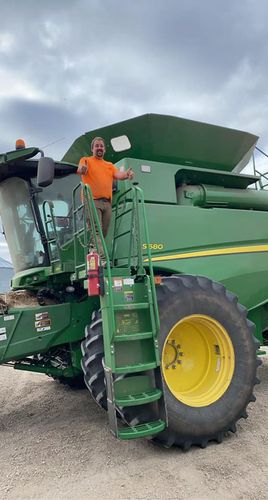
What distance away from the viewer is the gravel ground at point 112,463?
2650 millimetres

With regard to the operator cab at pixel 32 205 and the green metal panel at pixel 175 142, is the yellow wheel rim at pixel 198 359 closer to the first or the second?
the operator cab at pixel 32 205

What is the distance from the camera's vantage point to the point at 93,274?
3129mm

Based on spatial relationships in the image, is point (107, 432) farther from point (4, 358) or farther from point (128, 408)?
point (4, 358)

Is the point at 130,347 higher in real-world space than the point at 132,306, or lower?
lower

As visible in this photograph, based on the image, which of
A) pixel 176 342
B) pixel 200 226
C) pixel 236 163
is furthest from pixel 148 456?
pixel 236 163

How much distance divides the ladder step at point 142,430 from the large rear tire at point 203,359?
0.17m

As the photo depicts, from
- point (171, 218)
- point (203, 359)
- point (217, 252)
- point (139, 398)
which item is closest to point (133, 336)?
point (139, 398)

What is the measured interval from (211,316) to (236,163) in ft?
7.73

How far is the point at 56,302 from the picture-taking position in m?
4.48

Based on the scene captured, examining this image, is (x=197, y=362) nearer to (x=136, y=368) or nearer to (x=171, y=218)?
(x=136, y=368)

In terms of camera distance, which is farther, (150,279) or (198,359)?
(198,359)

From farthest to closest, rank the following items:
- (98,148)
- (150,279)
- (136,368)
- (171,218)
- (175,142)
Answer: (175,142) < (171,218) < (98,148) < (150,279) < (136,368)

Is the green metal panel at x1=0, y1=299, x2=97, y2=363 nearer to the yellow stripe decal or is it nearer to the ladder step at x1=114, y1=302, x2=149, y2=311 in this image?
the yellow stripe decal

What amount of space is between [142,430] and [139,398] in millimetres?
211
